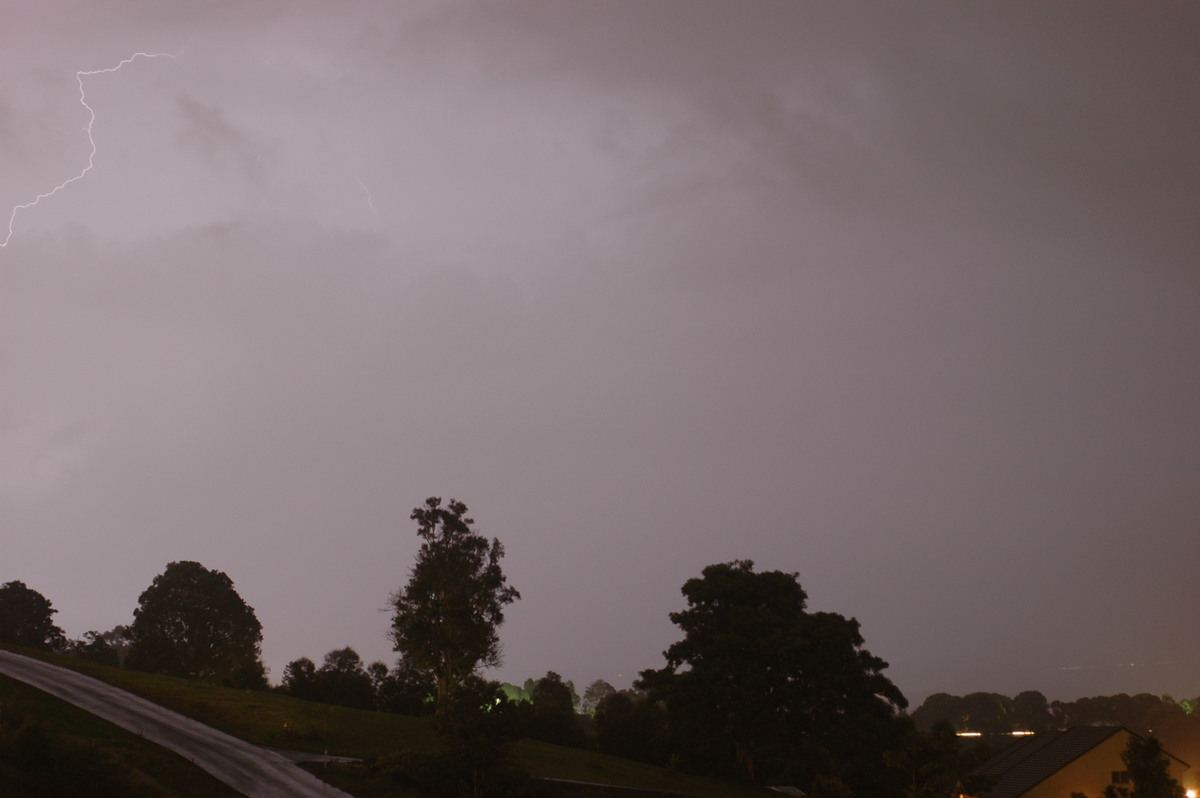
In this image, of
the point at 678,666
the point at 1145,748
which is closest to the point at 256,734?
the point at 678,666

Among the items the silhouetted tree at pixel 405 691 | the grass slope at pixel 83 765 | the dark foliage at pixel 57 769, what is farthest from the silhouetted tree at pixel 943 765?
the silhouetted tree at pixel 405 691

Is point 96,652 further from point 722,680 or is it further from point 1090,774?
point 1090,774

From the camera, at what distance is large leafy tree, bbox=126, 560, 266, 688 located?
261 ft

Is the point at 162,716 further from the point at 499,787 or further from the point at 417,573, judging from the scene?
the point at 499,787

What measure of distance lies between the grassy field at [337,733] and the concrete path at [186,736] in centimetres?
119

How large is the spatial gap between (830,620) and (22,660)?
174 ft

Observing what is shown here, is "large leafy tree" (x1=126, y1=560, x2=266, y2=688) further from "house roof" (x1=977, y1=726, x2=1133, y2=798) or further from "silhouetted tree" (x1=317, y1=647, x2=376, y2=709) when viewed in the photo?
"house roof" (x1=977, y1=726, x2=1133, y2=798)

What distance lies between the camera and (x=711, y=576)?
208 ft

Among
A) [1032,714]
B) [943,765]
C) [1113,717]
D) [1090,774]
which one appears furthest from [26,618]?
[1032,714]

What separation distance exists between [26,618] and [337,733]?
2123 inches

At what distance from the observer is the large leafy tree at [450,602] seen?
177 feet

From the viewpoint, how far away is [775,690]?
186 ft

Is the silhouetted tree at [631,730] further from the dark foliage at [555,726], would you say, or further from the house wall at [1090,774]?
the house wall at [1090,774]

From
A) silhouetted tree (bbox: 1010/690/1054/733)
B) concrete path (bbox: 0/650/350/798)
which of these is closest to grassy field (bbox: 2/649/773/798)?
concrete path (bbox: 0/650/350/798)
